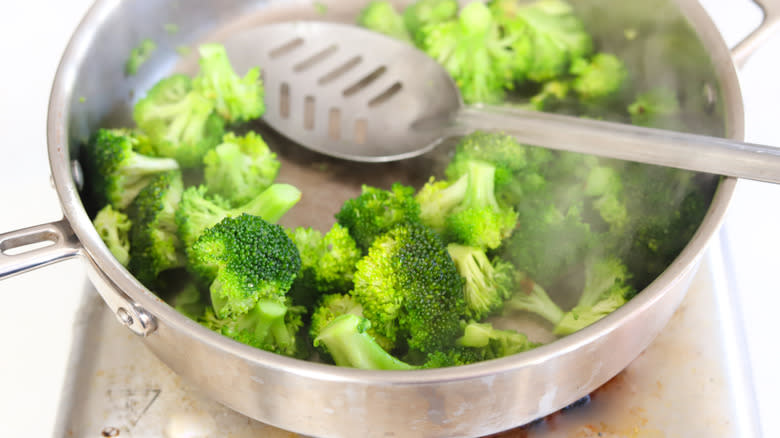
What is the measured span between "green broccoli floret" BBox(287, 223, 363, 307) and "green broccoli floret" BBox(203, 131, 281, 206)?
18 centimetres

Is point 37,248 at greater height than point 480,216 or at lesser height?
greater

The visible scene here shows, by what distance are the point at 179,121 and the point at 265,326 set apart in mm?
535

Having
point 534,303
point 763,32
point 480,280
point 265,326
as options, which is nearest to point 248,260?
point 265,326

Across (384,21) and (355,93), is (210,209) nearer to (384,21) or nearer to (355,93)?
(355,93)

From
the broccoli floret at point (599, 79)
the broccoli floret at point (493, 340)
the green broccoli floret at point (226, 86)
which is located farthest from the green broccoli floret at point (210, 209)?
the broccoli floret at point (599, 79)

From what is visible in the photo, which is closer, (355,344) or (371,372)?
(371,372)

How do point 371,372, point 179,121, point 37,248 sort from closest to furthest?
point 371,372, point 37,248, point 179,121

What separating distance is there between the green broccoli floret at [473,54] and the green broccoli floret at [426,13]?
0.17 feet

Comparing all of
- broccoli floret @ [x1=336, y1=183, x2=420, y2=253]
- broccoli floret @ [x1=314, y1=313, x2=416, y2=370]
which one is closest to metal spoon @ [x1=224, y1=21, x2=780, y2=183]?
broccoli floret @ [x1=336, y1=183, x2=420, y2=253]

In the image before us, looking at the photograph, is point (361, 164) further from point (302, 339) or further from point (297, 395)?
point (297, 395)

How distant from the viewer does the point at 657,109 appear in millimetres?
1417

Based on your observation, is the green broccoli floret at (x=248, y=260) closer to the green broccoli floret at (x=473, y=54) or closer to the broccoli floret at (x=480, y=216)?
the broccoli floret at (x=480, y=216)

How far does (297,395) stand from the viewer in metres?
0.83

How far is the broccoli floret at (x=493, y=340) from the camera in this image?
1010 millimetres
